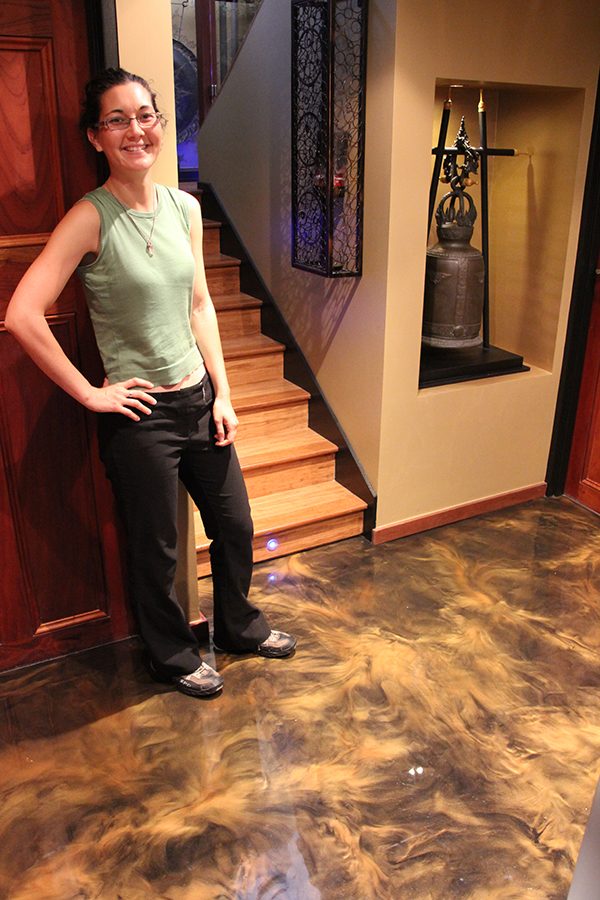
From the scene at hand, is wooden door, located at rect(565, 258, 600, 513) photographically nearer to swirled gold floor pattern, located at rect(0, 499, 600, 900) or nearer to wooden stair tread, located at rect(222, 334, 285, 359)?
swirled gold floor pattern, located at rect(0, 499, 600, 900)

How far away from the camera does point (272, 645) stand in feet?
8.27

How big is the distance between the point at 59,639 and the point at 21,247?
1.25 meters

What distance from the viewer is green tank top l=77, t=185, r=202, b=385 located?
73.8 inches

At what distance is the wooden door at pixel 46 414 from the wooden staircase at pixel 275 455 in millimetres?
601

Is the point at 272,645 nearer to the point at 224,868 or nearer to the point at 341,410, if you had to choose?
the point at 224,868

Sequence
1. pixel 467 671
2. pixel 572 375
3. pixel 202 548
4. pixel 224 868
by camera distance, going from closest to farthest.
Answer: pixel 224 868
pixel 467 671
pixel 202 548
pixel 572 375

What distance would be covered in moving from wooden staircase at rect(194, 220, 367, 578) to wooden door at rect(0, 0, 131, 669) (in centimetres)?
60

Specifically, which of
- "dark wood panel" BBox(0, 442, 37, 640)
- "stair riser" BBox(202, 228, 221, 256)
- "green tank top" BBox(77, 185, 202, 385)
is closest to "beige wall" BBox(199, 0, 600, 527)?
"stair riser" BBox(202, 228, 221, 256)

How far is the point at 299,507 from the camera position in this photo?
3.25m

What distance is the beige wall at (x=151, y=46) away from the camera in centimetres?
197

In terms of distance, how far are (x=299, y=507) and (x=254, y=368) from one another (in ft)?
2.67

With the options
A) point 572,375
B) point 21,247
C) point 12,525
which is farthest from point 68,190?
point 572,375

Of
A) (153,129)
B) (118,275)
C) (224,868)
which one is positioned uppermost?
(153,129)

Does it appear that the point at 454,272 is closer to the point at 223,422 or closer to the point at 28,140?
the point at 223,422
